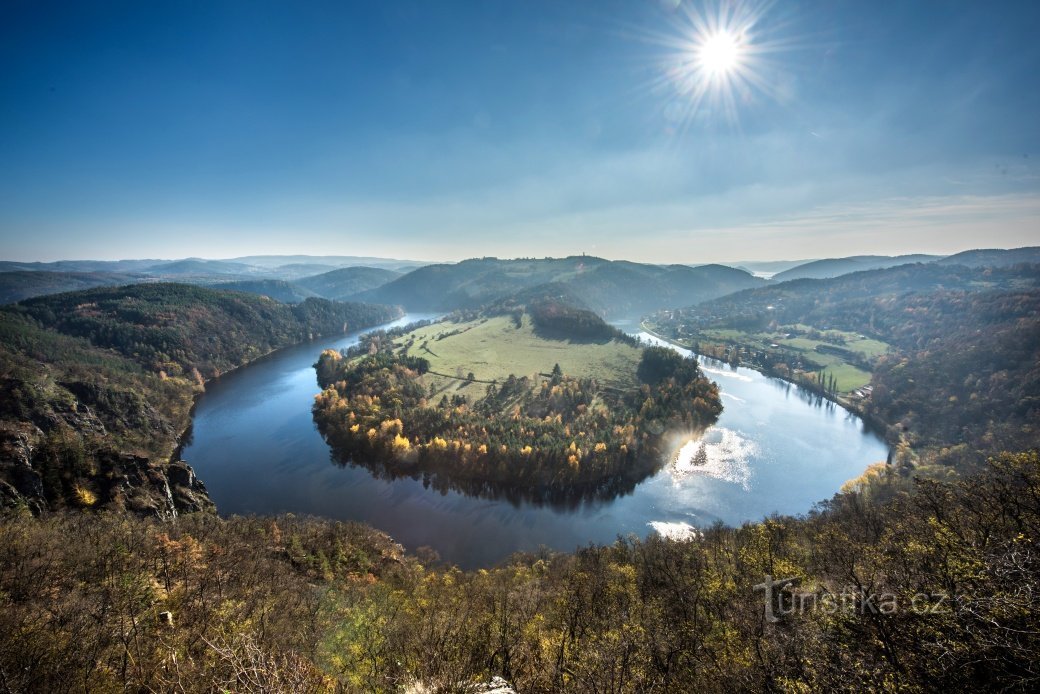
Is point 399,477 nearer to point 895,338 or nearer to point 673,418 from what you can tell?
point 673,418

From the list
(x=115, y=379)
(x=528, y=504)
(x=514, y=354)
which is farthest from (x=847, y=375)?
(x=115, y=379)

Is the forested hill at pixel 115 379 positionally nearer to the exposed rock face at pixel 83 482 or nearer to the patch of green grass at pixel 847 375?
the exposed rock face at pixel 83 482

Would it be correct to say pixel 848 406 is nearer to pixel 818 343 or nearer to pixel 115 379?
pixel 818 343

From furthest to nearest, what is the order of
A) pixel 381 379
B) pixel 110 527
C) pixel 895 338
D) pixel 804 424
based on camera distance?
pixel 895 338, pixel 381 379, pixel 804 424, pixel 110 527

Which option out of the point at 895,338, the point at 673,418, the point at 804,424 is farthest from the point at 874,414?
the point at 895,338

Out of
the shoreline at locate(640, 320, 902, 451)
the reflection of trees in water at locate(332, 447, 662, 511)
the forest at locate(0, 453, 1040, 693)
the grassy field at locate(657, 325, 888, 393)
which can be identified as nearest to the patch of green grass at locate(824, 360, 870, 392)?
the grassy field at locate(657, 325, 888, 393)

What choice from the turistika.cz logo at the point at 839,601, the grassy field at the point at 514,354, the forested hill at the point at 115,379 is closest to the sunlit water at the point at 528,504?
the forested hill at the point at 115,379
